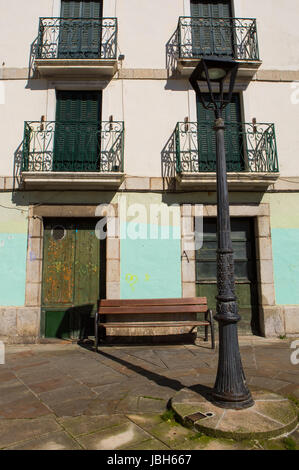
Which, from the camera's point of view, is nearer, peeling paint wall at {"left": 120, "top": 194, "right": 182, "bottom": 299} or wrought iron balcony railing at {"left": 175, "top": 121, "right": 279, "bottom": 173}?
peeling paint wall at {"left": 120, "top": 194, "right": 182, "bottom": 299}

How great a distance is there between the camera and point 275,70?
25.6ft

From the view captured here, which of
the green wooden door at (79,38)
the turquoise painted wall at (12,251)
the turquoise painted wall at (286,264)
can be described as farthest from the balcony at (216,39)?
the turquoise painted wall at (12,251)

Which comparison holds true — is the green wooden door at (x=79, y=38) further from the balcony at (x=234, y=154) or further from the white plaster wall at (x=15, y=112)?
the balcony at (x=234, y=154)

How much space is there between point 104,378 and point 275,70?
8160 mm

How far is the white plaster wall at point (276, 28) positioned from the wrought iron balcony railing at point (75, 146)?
174 inches

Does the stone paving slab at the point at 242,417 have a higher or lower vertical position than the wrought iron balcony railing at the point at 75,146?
lower

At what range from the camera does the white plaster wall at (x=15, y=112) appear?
23.7 feet

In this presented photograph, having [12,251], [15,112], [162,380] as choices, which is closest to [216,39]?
[15,112]

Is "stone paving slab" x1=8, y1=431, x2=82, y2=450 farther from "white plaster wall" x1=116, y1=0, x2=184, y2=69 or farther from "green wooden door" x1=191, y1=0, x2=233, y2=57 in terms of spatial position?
"green wooden door" x1=191, y1=0, x2=233, y2=57

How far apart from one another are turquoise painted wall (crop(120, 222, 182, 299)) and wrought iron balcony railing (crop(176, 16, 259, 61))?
181 inches

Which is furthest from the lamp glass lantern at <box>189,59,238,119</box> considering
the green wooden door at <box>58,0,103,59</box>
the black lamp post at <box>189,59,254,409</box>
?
the green wooden door at <box>58,0,103,59</box>

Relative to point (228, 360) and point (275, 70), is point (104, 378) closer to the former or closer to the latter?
point (228, 360)

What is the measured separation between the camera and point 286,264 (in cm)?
708

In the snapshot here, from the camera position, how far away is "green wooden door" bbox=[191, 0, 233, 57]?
25.8 feet
